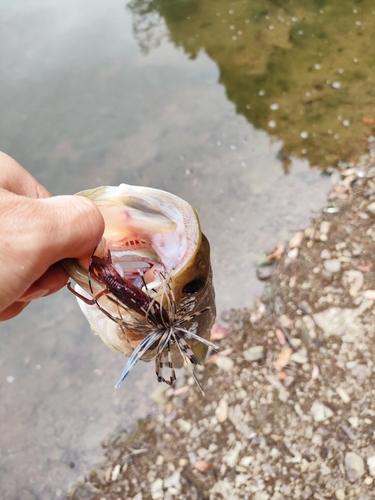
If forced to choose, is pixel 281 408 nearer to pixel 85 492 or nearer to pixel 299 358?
pixel 299 358

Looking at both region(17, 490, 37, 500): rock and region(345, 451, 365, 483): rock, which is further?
region(17, 490, 37, 500): rock

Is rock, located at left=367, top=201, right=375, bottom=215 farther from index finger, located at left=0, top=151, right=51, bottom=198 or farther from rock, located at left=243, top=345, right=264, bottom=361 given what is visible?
index finger, located at left=0, top=151, right=51, bottom=198

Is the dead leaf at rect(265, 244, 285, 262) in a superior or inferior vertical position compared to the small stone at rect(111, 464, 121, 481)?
superior

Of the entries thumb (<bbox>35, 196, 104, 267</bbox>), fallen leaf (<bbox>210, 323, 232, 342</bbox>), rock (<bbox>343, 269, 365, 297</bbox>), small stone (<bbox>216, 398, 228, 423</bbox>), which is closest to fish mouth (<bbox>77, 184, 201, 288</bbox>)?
thumb (<bbox>35, 196, 104, 267</bbox>)

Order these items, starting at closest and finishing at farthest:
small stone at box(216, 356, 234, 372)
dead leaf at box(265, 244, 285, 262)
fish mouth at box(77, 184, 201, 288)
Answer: fish mouth at box(77, 184, 201, 288) < small stone at box(216, 356, 234, 372) < dead leaf at box(265, 244, 285, 262)

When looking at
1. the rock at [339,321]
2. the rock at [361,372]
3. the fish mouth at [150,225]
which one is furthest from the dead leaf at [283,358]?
the fish mouth at [150,225]

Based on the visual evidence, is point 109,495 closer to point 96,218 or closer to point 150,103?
point 96,218

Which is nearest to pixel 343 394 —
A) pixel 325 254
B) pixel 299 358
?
pixel 299 358

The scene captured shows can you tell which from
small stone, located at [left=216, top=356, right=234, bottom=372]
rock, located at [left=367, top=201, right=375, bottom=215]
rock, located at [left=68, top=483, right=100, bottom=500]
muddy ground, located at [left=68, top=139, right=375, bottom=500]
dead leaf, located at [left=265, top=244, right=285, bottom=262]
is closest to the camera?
muddy ground, located at [left=68, top=139, right=375, bottom=500]
